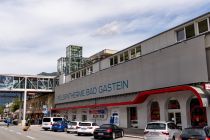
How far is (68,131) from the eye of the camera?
3456cm

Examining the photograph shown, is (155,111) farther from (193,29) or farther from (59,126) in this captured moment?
(59,126)

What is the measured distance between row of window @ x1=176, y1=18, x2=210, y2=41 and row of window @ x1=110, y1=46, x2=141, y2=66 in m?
7.16

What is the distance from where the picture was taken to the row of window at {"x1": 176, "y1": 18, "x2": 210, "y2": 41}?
27.4 metres

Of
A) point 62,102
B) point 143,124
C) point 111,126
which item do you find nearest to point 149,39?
point 143,124

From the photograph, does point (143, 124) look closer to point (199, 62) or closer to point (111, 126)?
point (111, 126)

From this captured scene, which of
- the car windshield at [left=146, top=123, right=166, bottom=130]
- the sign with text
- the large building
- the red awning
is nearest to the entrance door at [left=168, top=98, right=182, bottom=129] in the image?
the large building

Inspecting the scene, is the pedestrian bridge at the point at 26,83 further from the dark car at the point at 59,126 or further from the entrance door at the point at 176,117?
the entrance door at the point at 176,117

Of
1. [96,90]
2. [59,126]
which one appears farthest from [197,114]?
[96,90]

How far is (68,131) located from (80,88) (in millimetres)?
16299

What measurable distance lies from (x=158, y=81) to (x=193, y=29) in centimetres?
608

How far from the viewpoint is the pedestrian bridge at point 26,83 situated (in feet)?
211

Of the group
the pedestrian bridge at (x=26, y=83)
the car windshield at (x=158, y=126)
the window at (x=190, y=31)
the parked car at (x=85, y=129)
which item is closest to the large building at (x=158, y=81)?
the window at (x=190, y=31)

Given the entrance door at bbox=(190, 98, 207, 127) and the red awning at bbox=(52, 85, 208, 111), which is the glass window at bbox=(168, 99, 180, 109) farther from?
the entrance door at bbox=(190, 98, 207, 127)

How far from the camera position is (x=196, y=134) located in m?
14.3
